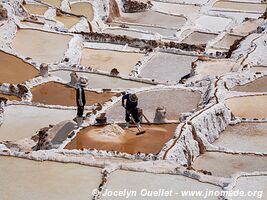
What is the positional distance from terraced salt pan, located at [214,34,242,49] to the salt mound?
14.6m

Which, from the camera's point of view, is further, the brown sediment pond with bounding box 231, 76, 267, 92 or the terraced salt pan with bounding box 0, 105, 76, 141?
the brown sediment pond with bounding box 231, 76, 267, 92

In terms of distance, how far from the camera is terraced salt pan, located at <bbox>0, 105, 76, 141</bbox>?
16922 mm

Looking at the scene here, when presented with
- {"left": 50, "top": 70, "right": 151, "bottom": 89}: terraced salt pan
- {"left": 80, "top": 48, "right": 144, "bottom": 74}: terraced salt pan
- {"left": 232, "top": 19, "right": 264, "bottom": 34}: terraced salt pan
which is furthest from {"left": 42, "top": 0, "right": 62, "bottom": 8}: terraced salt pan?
{"left": 50, "top": 70, "right": 151, "bottom": 89}: terraced salt pan

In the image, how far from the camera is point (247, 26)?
103ft

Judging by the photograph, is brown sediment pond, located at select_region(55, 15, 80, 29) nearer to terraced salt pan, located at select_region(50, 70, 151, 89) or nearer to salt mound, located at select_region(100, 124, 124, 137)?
terraced salt pan, located at select_region(50, 70, 151, 89)

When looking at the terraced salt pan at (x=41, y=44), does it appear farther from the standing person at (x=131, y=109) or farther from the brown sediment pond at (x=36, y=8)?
the standing person at (x=131, y=109)

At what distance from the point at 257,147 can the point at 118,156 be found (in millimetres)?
3626

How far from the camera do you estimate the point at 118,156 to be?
1367cm

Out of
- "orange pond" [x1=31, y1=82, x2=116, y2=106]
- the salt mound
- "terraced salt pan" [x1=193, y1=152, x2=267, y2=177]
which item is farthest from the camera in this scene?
"orange pond" [x1=31, y1=82, x2=116, y2=106]

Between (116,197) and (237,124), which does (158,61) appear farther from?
(116,197)

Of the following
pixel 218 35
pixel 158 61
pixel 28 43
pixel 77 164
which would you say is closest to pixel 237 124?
pixel 77 164

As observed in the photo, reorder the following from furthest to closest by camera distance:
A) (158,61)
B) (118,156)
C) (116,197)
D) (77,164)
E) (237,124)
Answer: (158,61), (237,124), (118,156), (77,164), (116,197)

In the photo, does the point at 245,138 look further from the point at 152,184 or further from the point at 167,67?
the point at 167,67

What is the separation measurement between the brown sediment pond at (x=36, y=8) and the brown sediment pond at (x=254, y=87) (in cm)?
1615
